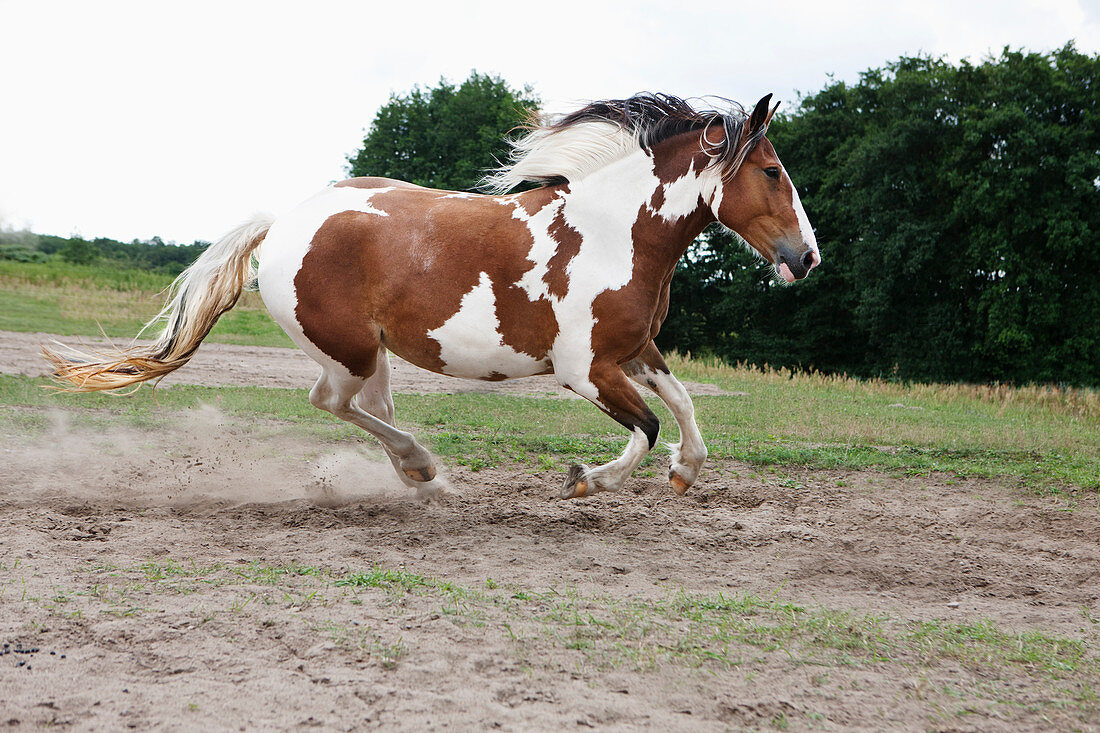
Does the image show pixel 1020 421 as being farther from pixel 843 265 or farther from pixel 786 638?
pixel 843 265

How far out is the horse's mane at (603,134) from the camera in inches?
195

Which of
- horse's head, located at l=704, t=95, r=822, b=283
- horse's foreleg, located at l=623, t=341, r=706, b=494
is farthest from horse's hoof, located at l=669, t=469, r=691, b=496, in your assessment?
horse's head, located at l=704, t=95, r=822, b=283

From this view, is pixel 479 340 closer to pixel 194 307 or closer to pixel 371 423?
pixel 371 423

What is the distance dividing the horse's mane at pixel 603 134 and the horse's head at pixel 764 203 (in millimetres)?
173

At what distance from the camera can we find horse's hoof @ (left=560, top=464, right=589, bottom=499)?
188 inches

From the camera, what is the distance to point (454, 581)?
13.3 feet

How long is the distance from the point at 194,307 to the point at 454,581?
285 centimetres

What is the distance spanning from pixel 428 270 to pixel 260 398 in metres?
6.13

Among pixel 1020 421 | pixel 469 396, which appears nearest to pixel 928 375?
pixel 1020 421

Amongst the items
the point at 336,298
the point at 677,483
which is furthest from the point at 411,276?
the point at 677,483

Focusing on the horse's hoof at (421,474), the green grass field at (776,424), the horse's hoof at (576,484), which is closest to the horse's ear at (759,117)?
the horse's hoof at (576,484)

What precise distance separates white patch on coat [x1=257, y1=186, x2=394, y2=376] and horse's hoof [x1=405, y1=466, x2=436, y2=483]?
805 mm

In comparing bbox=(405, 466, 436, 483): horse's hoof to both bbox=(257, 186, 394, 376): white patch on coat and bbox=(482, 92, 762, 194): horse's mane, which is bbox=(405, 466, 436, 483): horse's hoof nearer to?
bbox=(257, 186, 394, 376): white patch on coat

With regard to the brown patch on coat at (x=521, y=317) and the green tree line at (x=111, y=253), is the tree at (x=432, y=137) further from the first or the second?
the brown patch on coat at (x=521, y=317)
